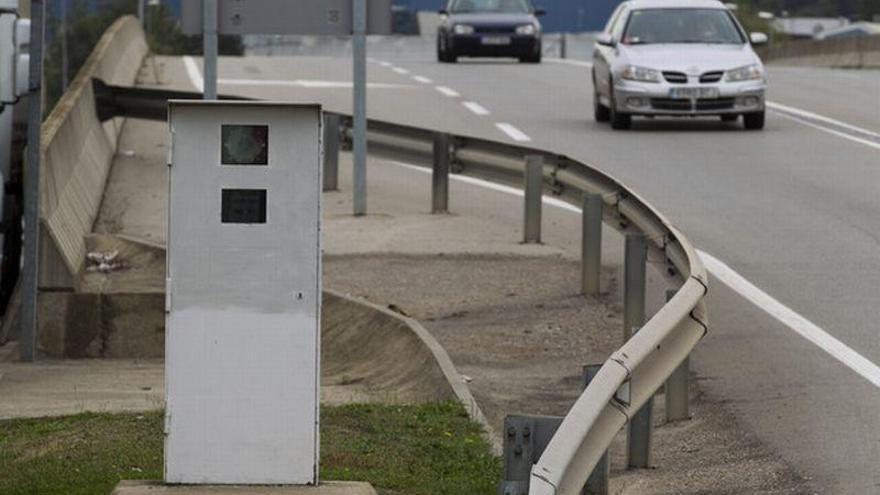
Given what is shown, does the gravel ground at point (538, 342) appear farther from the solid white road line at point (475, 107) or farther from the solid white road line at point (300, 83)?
the solid white road line at point (300, 83)

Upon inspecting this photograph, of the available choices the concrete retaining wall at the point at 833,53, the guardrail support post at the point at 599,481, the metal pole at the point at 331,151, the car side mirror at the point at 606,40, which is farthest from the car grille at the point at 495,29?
the guardrail support post at the point at 599,481

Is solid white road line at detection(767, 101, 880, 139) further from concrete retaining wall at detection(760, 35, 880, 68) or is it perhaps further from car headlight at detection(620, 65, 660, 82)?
concrete retaining wall at detection(760, 35, 880, 68)

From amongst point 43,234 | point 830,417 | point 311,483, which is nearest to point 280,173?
point 311,483

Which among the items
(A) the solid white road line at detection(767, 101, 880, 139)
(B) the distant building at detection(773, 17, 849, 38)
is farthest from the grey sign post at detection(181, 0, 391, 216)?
(B) the distant building at detection(773, 17, 849, 38)

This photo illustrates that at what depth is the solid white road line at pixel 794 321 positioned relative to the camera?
11797 millimetres

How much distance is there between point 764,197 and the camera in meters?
20.6

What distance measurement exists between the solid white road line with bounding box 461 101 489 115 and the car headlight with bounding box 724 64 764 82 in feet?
14.9

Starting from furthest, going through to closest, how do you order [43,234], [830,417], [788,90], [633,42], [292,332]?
1. [788,90]
2. [633,42]
3. [43,234]
4. [830,417]
5. [292,332]

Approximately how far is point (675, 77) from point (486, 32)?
58.2ft

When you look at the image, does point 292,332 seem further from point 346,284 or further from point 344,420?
point 346,284

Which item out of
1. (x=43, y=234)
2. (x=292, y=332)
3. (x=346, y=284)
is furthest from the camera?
(x=346, y=284)

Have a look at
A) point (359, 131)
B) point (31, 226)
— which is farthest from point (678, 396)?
point (359, 131)

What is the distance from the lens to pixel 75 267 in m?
15.8

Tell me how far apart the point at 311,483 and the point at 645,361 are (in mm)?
1329
